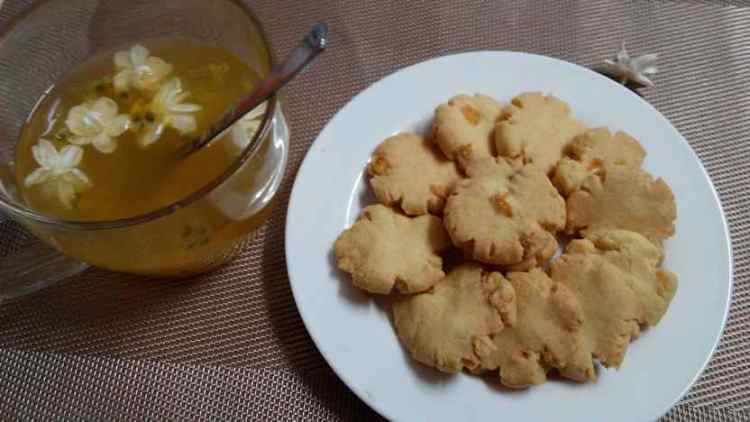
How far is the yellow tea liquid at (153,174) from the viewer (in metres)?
0.84

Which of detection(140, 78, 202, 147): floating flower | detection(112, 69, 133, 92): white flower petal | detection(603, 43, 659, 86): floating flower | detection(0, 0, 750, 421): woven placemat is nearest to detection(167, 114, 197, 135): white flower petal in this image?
detection(140, 78, 202, 147): floating flower

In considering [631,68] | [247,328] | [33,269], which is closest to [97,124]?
[33,269]

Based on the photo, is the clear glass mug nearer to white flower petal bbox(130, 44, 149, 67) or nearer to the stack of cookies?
white flower petal bbox(130, 44, 149, 67)

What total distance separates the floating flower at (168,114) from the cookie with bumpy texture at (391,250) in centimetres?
31

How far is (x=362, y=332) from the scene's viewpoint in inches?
36.9

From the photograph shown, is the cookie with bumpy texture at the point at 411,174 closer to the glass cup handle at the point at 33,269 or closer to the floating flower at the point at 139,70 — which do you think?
the floating flower at the point at 139,70

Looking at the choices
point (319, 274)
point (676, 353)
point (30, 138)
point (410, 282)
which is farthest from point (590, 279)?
point (30, 138)

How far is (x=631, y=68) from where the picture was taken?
1.27m

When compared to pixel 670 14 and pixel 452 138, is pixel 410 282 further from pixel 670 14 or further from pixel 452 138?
pixel 670 14

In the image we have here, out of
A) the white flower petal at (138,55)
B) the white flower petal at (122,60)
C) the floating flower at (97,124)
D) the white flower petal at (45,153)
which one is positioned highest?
the white flower petal at (138,55)

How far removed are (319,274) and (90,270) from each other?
1.44ft

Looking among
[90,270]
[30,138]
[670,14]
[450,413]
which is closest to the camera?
[450,413]

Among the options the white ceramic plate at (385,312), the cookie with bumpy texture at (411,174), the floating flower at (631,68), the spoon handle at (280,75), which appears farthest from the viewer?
the floating flower at (631,68)

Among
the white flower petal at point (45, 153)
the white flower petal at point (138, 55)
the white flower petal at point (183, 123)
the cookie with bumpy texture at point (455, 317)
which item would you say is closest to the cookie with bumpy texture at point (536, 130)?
the cookie with bumpy texture at point (455, 317)
